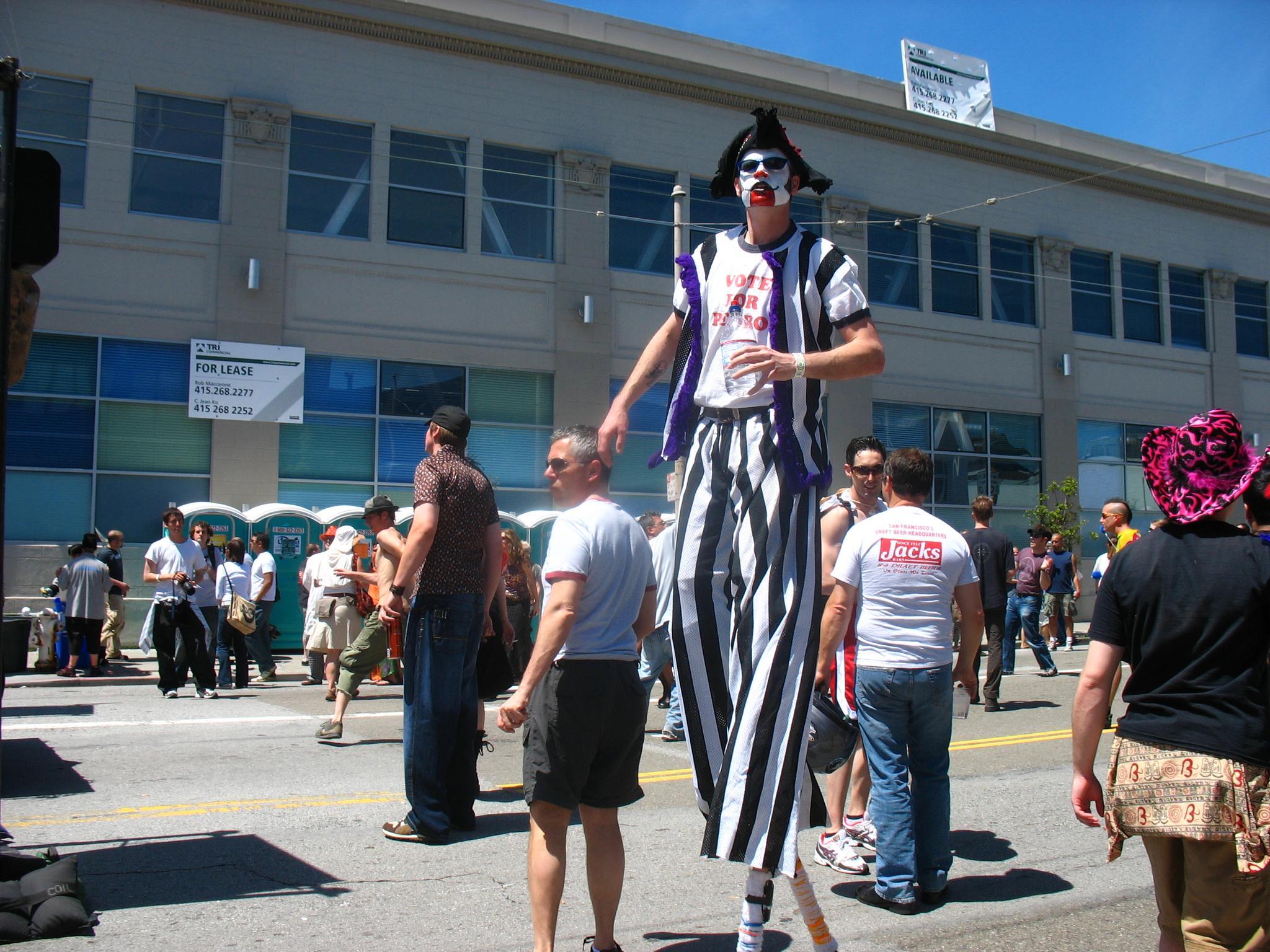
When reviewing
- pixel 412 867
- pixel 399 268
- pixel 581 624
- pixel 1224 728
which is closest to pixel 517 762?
pixel 412 867

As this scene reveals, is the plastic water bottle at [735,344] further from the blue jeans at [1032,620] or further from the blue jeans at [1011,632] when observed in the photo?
the blue jeans at [1032,620]

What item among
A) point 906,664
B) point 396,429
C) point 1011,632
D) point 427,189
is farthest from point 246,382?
point 906,664

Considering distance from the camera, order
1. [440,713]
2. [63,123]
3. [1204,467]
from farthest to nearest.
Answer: [63,123] < [440,713] < [1204,467]

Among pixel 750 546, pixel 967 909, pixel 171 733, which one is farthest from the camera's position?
pixel 171 733

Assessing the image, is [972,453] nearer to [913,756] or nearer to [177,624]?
[177,624]

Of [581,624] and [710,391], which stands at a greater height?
[710,391]

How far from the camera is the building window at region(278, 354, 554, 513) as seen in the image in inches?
775

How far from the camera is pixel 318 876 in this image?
4.95 m

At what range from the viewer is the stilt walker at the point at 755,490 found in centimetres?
335

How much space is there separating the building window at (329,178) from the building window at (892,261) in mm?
10925

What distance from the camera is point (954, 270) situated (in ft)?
85.5

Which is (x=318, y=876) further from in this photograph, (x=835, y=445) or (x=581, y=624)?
(x=835, y=445)

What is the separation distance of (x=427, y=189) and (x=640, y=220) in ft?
14.0

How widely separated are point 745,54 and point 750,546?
2222 cm
